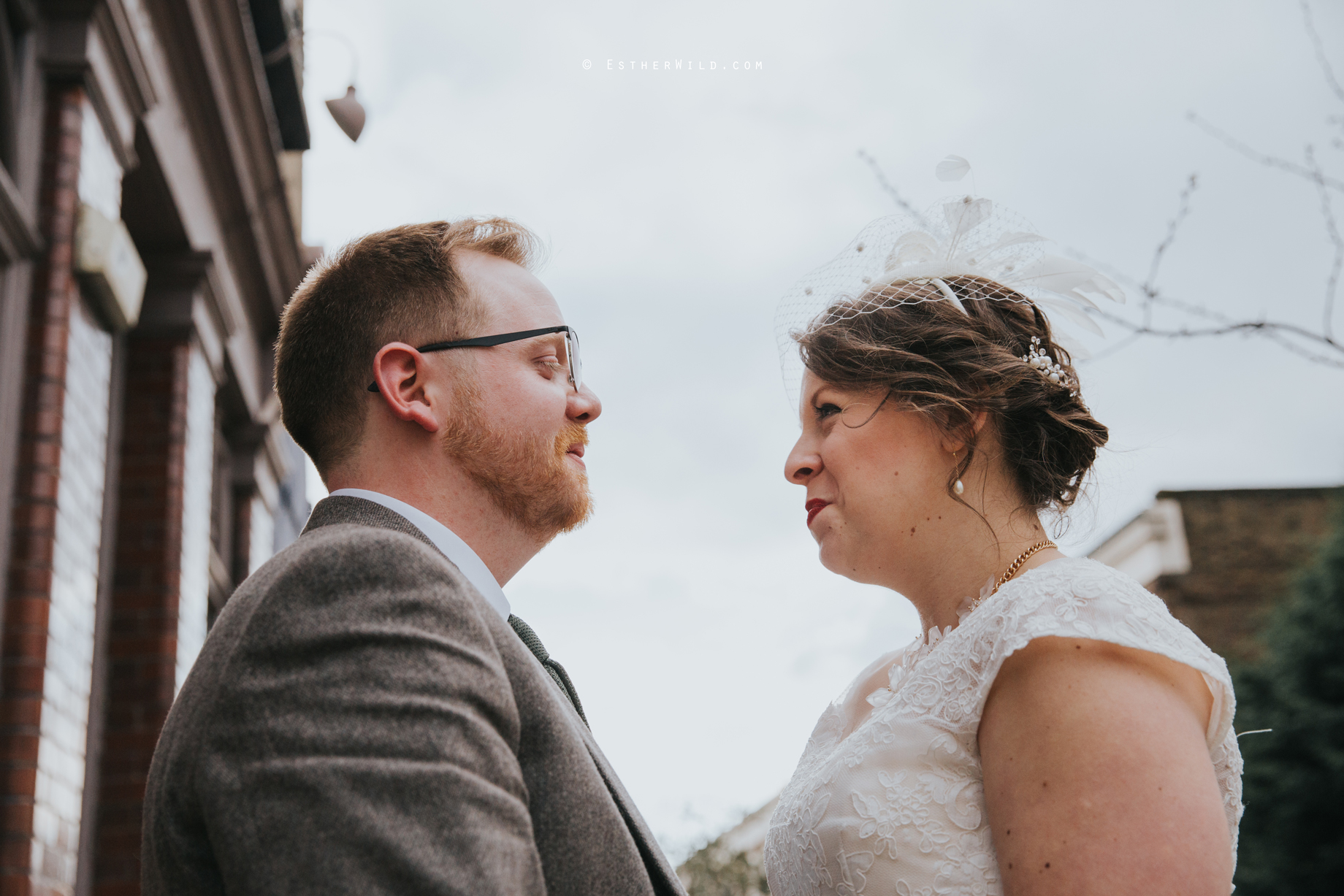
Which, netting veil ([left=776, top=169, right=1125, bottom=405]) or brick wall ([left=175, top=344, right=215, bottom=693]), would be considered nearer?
netting veil ([left=776, top=169, right=1125, bottom=405])

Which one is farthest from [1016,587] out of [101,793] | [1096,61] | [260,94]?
[260,94]

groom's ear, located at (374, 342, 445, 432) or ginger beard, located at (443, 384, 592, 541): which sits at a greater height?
groom's ear, located at (374, 342, 445, 432)

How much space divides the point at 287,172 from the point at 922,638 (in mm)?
6845

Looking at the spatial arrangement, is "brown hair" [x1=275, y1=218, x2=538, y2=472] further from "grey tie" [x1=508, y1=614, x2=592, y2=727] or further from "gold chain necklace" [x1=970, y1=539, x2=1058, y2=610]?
"gold chain necklace" [x1=970, y1=539, x2=1058, y2=610]

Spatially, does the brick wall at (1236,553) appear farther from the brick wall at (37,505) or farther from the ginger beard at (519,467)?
the ginger beard at (519,467)

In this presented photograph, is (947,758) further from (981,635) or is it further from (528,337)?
(528,337)

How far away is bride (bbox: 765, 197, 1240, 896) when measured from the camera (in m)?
1.96

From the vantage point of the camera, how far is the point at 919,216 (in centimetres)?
318

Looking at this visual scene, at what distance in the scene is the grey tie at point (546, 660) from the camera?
2305 mm

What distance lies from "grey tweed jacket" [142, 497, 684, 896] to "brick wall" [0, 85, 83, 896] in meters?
2.10

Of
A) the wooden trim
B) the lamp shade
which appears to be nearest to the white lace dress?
the wooden trim

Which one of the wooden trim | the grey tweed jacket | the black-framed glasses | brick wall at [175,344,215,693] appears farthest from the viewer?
brick wall at [175,344,215,693]

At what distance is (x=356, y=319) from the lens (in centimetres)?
245

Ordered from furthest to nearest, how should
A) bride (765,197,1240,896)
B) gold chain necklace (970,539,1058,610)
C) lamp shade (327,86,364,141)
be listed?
lamp shade (327,86,364,141) → gold chain necklace (970,539,1058,610) → bride (765,197,1240,896)
